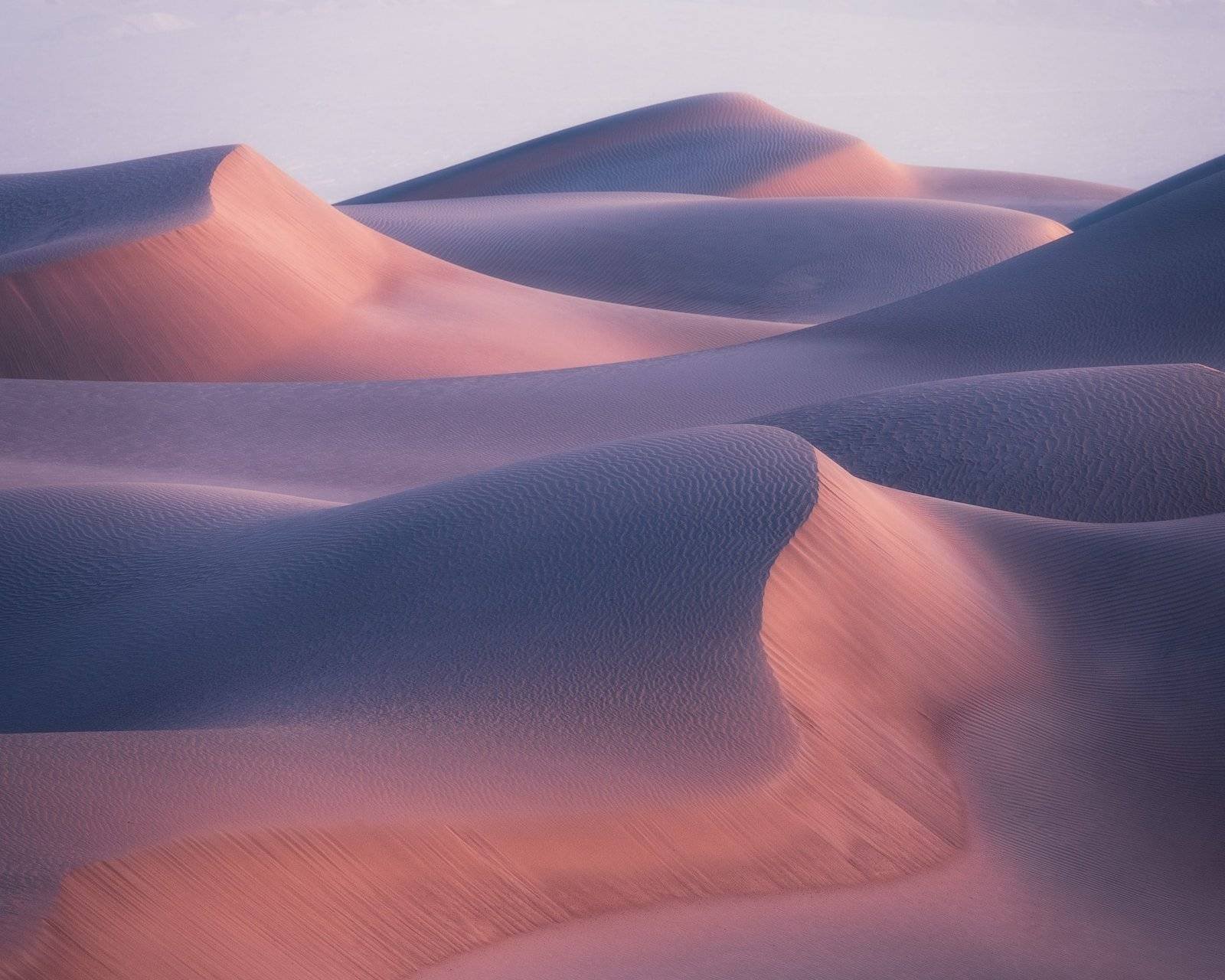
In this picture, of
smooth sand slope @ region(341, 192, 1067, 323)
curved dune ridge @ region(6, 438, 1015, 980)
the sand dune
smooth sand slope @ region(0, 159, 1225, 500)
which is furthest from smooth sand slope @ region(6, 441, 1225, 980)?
smooth sand slope @ region(341, 192, 1067, 323)

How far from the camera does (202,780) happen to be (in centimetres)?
256

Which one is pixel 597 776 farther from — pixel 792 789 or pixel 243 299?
pixel 243 299

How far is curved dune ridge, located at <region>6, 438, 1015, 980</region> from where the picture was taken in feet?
7.49

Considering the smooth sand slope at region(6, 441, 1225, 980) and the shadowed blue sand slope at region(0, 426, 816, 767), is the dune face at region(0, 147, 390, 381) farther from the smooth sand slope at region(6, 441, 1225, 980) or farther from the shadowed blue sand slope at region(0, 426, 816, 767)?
the smooth sand slope at region(6, 441, 1225, 980)

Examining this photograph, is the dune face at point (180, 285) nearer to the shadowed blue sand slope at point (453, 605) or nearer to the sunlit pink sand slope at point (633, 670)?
the sunlit pink sand slope at point (633, 670)

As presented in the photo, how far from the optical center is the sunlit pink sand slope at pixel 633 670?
8.04 feet

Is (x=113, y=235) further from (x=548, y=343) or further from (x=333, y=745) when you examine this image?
(x=333, y=745)

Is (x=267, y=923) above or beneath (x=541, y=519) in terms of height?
beneath

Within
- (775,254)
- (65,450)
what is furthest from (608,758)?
(775,254)

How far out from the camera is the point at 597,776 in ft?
9.42

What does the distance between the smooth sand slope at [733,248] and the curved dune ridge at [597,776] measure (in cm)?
878

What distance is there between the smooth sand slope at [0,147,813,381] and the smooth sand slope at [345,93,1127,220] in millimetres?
8310

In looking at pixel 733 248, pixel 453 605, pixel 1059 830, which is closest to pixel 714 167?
pixel 733 248

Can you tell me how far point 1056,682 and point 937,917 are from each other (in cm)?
116
